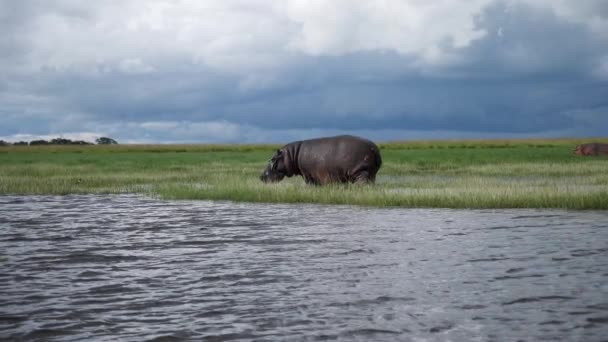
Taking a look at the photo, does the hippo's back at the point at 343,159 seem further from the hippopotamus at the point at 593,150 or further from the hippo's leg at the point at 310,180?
the hippopotamus at the point at 593,150

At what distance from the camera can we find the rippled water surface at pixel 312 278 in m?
7.04

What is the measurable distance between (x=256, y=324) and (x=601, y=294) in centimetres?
381

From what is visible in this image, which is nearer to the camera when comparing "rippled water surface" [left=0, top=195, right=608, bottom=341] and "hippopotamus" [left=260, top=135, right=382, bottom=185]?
"rippled water surface" [left=0, top=195, right=608, bottom=341]

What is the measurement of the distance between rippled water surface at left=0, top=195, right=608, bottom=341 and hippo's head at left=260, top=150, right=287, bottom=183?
8.95m

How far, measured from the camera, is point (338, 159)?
23.2m

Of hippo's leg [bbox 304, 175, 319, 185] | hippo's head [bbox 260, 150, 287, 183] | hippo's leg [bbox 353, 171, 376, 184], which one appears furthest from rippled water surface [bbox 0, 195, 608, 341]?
hippo's head [bbox 260, 150, 287, 183]

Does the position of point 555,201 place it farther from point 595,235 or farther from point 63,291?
point 63,291

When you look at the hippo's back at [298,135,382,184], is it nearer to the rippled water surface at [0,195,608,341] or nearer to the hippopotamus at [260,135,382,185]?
the hippopotamus at [260,135,382,185]

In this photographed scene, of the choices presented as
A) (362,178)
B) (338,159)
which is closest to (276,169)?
(338,159)

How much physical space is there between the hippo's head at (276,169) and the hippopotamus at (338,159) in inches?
29.2

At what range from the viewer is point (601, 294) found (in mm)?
8203

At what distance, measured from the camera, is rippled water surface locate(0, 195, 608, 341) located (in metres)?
7.04

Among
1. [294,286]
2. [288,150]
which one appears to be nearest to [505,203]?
[288,150]

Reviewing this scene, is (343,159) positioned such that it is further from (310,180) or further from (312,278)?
(312,278)
